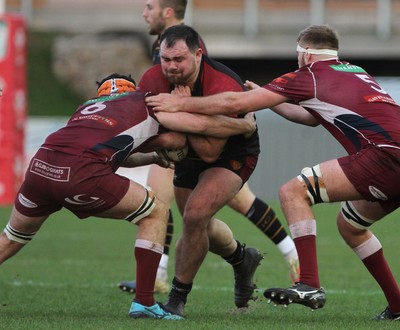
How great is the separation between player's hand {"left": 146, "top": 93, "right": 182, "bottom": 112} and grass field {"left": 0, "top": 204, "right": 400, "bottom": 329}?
138 centimetres

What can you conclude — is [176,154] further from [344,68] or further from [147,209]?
[344,68]

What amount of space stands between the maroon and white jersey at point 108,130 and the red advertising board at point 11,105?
454 inches

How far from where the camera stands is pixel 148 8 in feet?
32.5

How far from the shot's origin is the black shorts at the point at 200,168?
7.65 metres

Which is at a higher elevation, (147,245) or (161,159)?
(161,159)

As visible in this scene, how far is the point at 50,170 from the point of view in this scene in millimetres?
7008

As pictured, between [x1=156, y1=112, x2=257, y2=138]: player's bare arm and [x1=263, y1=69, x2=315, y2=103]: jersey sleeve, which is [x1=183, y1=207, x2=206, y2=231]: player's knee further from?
[x1=263, y1=69, x2=315, y2=103]: jersey sleeve

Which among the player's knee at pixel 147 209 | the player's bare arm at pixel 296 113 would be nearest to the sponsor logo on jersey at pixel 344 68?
the player's bare arm at pixel 296 113

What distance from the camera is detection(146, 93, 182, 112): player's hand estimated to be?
7238mm

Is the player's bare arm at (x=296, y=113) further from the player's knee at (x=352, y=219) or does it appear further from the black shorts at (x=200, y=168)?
the player's knee at (x=352, y=219)

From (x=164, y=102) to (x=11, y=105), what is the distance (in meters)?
11.8

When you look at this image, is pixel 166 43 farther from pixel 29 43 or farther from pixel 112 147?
pixel 29 43

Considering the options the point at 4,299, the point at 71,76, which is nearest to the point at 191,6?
the point at 71,76

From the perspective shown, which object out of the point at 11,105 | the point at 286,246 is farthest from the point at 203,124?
the point at 11,105
